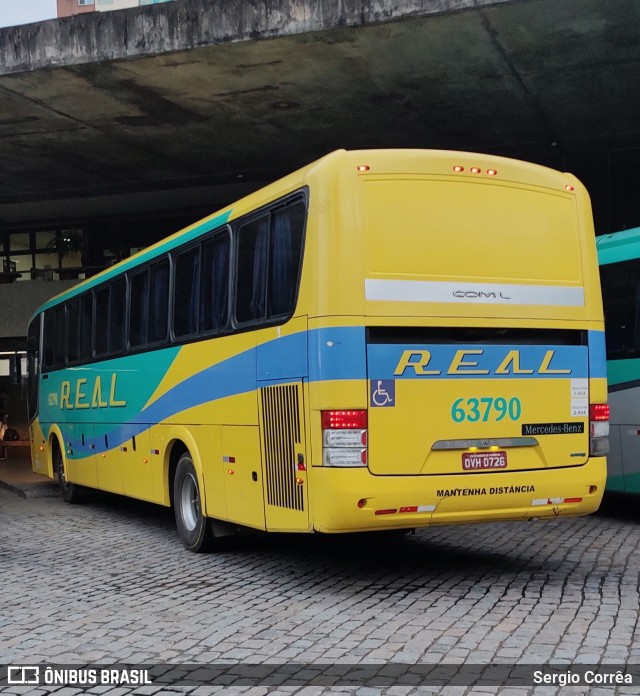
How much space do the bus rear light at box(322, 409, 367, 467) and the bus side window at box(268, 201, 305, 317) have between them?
1.02 metres

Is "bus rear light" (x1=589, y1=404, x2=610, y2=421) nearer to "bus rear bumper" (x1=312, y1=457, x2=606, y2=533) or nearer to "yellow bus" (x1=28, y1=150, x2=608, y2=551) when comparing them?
"yellow bus" (x1=28, y1=150, x2=608, y2=551)

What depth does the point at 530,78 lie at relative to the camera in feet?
52.6

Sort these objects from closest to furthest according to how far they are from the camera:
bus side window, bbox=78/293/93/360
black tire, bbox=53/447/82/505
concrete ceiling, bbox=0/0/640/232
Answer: concrete ceiling, bbox=0/0/640/232 < bus side window, bbox=78/293/93/360 < black tire, bbox=53/447/82/505

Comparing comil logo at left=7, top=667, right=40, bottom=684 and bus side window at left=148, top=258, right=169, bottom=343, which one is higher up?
bus side window at left=148, top=258, right=169, bottom=343

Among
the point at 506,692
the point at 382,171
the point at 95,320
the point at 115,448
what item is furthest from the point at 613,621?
the point at 95,320

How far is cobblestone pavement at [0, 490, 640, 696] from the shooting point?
232 inches

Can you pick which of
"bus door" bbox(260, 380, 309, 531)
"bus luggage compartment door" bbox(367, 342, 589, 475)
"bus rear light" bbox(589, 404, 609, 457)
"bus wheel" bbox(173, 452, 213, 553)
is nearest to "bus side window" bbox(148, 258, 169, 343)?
"bus wheel" bbox(173, 452, 213, 553)

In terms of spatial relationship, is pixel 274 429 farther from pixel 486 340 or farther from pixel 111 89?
pixel 111 89

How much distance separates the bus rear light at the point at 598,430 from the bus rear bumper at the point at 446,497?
0.08 metres

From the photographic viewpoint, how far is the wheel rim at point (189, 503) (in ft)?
33.4

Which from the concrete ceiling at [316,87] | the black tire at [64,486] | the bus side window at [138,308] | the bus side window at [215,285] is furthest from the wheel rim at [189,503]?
the concrete ceiling at [316,87]

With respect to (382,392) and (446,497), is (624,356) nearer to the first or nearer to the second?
(446,497)

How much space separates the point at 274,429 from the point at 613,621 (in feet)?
10.0

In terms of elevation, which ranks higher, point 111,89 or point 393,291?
point 111,89
